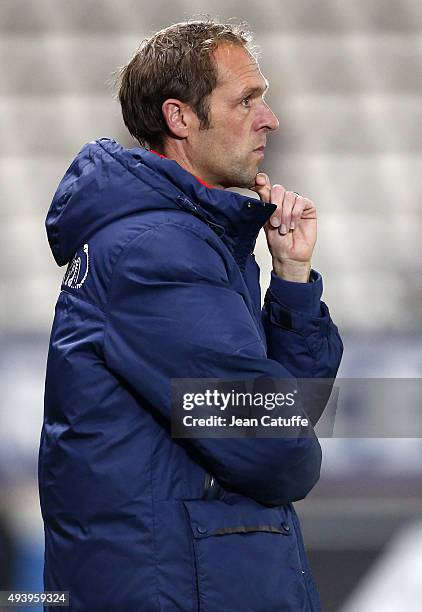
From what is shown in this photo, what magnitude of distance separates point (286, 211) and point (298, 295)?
0.45ft

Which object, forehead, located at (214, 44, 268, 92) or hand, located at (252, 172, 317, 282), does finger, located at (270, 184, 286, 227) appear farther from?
forehead, located at (214, 44, 268, 92)

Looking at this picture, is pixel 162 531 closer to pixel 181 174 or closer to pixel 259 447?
pixel 259 447

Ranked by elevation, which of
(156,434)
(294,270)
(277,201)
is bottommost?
(156,434)

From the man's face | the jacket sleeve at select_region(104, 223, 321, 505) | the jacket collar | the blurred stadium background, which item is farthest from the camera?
the blurred stadium background

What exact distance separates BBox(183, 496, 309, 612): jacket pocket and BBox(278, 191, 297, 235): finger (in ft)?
1.53

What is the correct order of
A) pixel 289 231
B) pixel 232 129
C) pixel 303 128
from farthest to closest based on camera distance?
1. pixel 303 128
2. pixel 289 231
3. pixel 232 129

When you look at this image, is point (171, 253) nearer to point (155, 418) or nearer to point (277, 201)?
point (155, 418)

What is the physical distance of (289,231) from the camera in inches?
70.5

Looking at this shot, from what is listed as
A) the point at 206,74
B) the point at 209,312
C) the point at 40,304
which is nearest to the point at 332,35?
the point at 40,304

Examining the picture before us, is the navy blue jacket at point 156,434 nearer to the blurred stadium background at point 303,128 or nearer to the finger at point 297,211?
the finger at point 297,211

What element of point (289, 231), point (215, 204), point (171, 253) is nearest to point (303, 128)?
point (289, 231)

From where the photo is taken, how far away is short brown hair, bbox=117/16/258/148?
1.70 metres

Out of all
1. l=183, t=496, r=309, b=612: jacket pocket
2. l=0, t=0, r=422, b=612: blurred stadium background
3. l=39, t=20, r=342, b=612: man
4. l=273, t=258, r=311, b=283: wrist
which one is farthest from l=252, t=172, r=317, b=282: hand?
l=0, t=0, r=422, b=612: blurred stadium background

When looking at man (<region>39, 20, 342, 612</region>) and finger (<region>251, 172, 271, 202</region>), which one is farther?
finger (<region>251, 172, 271, 202</region>)
